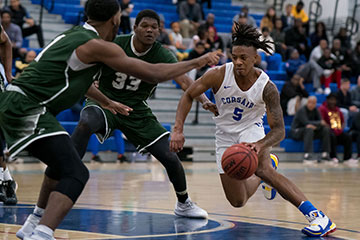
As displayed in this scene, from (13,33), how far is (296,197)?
10.8 meters

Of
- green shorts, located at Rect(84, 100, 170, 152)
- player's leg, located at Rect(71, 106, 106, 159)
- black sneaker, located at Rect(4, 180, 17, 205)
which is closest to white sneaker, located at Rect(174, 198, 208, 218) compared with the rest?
green shorts, located at Rect(84, 100, 170, 152)

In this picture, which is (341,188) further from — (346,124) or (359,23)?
(359,23)

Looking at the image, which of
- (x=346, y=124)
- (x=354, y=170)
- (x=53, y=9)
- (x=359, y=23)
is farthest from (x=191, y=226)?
(x=359, y=23)

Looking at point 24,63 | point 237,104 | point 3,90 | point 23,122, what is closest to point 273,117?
point 237,104

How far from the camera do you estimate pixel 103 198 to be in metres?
7.90

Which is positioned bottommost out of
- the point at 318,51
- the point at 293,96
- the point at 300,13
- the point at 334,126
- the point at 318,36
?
the point at 334,126

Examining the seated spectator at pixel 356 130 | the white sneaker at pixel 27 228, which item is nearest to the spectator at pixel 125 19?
the seated spectator at pixel 356 130

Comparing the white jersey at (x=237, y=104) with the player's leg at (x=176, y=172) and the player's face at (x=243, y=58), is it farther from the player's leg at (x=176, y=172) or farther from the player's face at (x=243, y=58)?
the player's leg at (x=176, y=172)

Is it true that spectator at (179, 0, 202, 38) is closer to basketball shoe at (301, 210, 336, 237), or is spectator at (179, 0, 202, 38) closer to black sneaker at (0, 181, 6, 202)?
black sneaker at (0, 181, 6, 202)

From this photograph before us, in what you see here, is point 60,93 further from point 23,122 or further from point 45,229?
point 45,229

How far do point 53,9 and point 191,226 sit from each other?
555 inches

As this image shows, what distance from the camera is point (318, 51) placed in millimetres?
19125

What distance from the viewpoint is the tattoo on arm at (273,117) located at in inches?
225

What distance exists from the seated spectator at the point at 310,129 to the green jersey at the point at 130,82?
9499 millimetres
